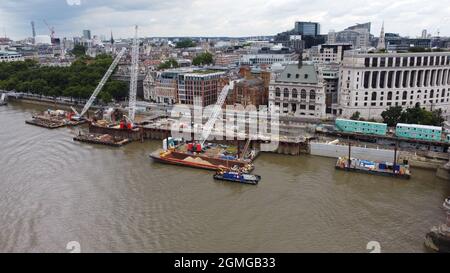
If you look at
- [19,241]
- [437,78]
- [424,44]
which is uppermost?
[424,44]

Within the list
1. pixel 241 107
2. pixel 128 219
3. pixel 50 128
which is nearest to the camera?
pixel 128 219

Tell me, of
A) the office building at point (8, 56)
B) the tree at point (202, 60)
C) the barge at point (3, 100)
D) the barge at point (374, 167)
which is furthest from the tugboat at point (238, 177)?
the office building at point (8, 56)

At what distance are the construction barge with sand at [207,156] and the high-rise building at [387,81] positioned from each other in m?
18.0

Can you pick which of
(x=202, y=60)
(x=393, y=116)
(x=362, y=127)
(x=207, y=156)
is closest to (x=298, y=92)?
(x=362, y=127)

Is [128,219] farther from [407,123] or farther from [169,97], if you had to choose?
[169,97]

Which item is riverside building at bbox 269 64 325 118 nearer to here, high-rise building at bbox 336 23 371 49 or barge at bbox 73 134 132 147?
barge at bbox 73 134 132 147

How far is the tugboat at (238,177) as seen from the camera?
2873 cm

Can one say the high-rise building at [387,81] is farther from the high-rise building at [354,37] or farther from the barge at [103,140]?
the high-rise building at [354,37]

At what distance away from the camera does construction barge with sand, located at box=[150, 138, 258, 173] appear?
3206cm

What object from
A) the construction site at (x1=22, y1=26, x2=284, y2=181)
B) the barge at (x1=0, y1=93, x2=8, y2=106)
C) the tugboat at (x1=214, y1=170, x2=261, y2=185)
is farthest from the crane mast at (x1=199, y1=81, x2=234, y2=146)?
the barge at (x1=0, y1=93, x2=8, y2=106)

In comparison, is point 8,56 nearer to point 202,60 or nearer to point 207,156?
point 202,60

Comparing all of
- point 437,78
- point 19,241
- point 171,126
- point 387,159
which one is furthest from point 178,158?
point 437,78

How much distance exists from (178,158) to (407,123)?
24.7m

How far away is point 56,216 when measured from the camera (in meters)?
23.3
